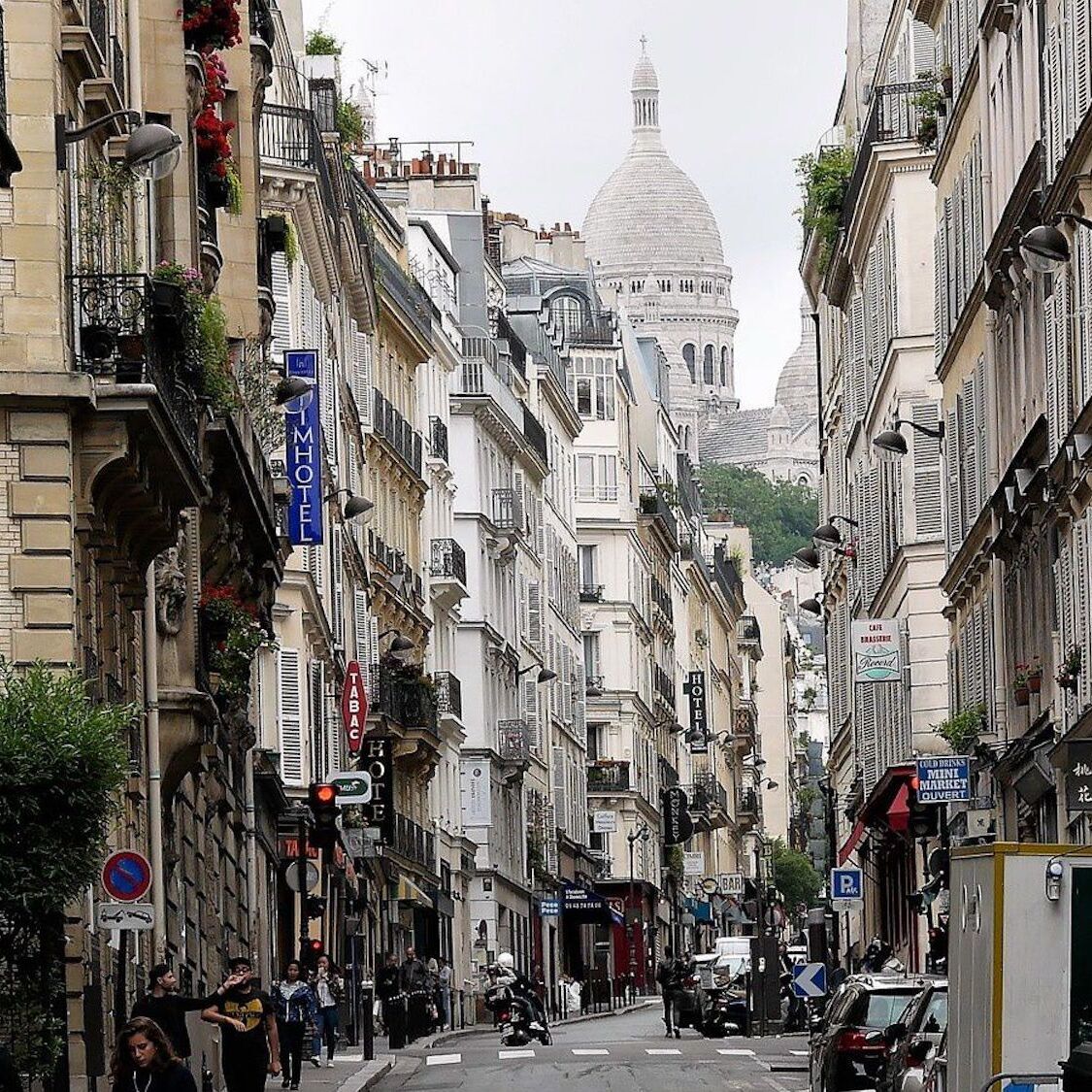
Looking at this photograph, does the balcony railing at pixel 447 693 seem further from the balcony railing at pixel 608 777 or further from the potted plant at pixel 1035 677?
the potted plant at pixel 1035 677

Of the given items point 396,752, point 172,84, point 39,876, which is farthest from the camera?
point 396,752

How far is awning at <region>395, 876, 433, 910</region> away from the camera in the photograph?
68.7 m

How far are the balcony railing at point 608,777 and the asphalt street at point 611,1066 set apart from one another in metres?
55.0

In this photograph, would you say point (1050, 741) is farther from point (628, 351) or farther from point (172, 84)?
point (628, 351)

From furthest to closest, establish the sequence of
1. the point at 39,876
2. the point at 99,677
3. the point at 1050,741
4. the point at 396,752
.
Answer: the point at 396,752
the point at 1050,741
the point at 99,677
the point at 39,876

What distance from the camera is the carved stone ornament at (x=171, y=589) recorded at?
32.7 metres

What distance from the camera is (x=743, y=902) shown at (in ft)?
484

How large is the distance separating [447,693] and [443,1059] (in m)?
30.6

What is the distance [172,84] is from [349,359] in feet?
108

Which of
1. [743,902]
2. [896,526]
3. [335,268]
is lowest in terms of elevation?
[743,902]

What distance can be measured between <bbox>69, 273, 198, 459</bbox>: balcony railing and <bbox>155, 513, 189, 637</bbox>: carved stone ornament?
5248 mm

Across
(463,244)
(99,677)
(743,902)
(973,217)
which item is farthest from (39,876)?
(743,902)

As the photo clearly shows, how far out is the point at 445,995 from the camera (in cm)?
6888

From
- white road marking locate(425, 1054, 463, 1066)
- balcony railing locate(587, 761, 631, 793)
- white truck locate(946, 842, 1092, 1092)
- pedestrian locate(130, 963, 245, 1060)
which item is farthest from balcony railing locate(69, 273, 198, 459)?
balcony railing locate(587, 761, 631, 793)
